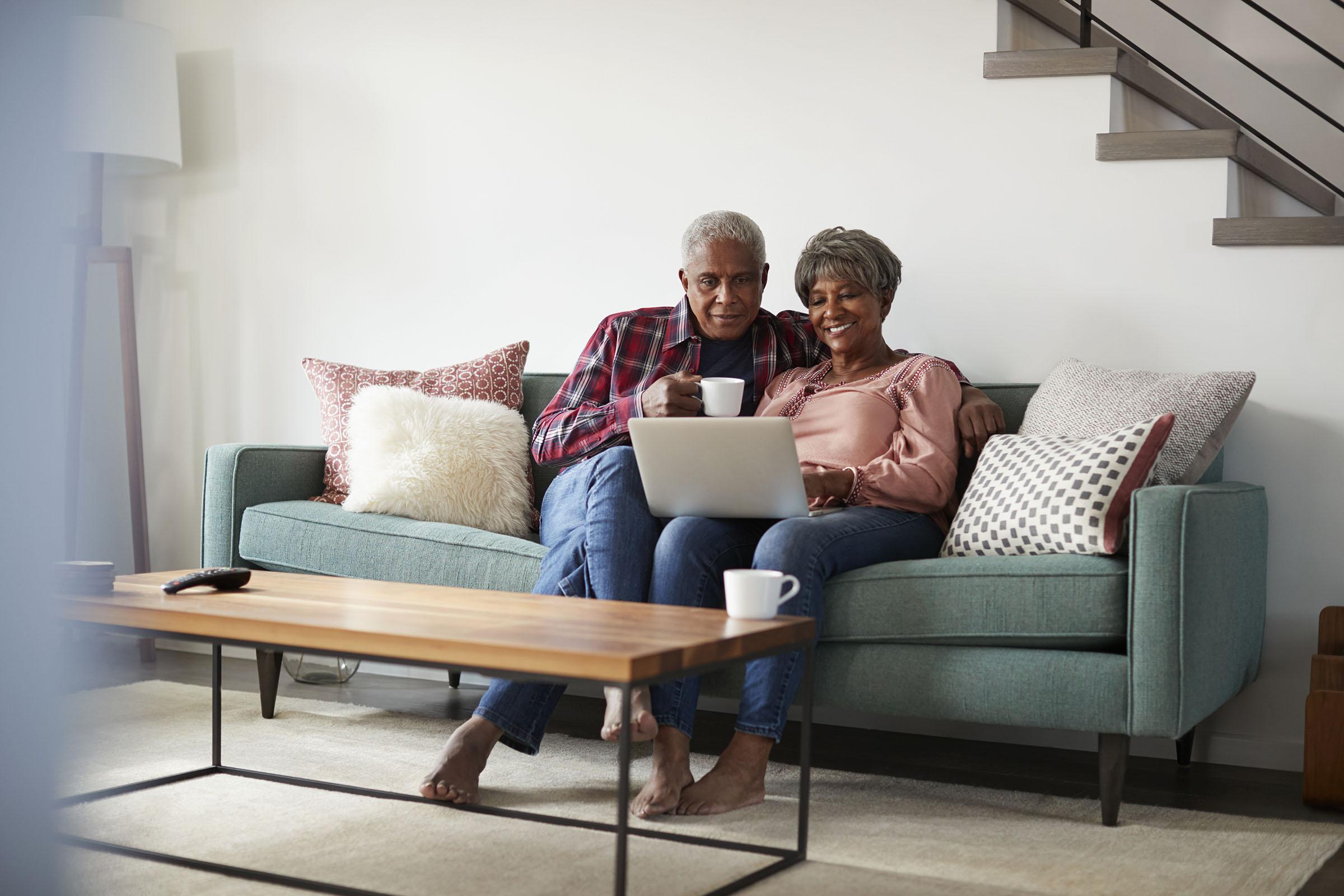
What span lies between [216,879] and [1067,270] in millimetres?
2164

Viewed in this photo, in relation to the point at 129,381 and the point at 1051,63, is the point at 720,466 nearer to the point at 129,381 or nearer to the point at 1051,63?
the point at 1051,63

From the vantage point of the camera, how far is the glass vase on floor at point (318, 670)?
3334 mm

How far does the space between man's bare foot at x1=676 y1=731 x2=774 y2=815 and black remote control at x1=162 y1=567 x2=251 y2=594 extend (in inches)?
31.2

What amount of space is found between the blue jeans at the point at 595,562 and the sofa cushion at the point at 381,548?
9.3 inches

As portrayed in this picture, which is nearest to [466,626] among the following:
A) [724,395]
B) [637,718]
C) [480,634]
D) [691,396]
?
[480,634]

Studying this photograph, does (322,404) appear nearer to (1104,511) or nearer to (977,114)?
(977,114)

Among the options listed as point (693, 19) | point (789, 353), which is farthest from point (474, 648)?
point (693, 19)

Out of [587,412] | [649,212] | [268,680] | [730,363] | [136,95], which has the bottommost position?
[268,680]

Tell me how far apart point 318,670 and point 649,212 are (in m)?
1.53

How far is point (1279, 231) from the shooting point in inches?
104

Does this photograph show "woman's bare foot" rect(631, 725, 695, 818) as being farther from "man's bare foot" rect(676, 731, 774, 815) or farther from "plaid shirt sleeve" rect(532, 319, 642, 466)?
"plaid shirt sleeve" rect(532, 319, 642, 466)

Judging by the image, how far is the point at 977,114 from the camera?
9.75 feet

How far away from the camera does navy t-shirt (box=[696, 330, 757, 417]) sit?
282 centimetres

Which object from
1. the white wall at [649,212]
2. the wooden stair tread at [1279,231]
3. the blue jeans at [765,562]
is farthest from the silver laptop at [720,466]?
the wooden stair tread at [1279,231]
